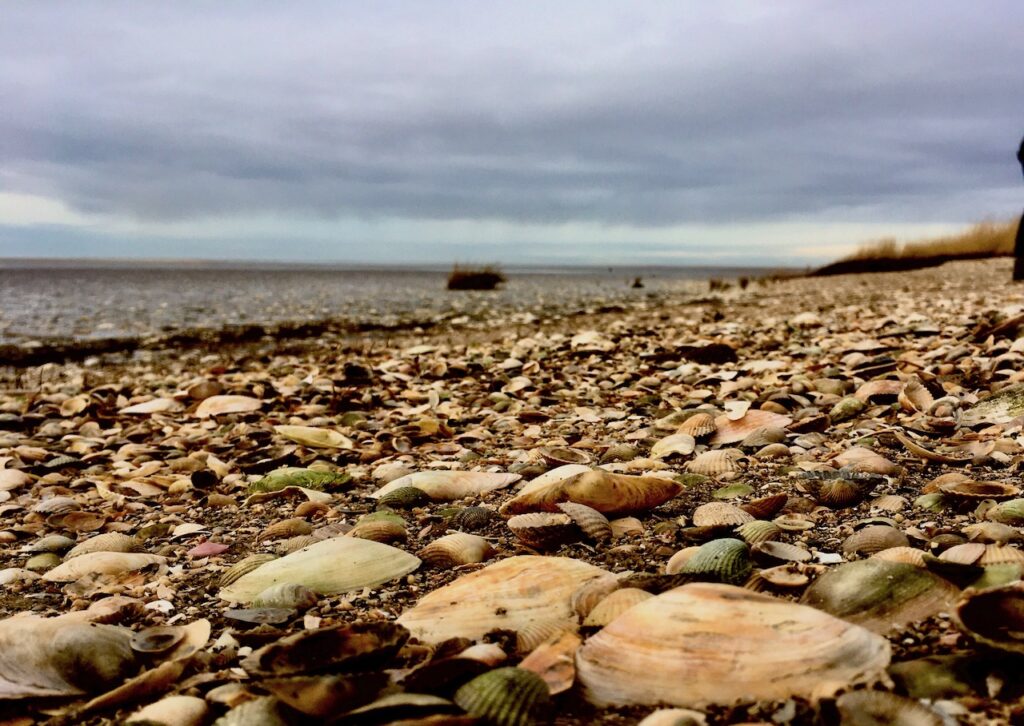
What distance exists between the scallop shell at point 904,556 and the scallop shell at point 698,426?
6.65 ft

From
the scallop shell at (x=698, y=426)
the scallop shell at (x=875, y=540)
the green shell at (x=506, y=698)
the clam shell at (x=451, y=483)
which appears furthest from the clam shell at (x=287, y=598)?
the scallop shell at (x=698, y=426)

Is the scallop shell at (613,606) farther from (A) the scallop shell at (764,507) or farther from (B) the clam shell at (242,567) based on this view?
(B) the clam shell at (242,567)

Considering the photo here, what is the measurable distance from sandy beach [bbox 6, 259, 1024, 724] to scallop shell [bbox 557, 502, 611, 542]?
0.04ft

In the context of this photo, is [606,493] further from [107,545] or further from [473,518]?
[107,545]

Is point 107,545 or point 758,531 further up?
point 758,531

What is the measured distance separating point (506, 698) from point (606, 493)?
1402mm

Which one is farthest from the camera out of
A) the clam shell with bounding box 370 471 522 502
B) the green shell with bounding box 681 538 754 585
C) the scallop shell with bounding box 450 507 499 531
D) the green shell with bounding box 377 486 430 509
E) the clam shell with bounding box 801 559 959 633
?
the clam shell with bounding box 370 471 522 502

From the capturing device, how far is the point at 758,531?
8.45 ft

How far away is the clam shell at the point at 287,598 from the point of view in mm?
2391

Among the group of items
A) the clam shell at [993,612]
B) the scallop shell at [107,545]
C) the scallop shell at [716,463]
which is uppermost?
the clam shell at [993,612]

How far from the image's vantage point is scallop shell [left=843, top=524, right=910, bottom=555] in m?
2.42

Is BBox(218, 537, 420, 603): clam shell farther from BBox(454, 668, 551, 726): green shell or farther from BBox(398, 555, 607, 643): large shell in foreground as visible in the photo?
BBox(454, 668, 551, 726): green shell

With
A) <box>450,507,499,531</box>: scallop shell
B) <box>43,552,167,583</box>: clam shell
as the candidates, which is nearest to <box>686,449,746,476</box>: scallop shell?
<box>450,507,499,531</box>: scallop shell

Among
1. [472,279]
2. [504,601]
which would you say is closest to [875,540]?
[504,601]
